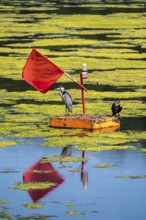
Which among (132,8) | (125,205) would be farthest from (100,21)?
(125,205)

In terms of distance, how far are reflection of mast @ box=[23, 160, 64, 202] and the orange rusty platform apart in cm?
310

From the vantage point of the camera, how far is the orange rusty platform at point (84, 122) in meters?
25.0

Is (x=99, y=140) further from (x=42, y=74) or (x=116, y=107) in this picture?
(x=42, y=74)

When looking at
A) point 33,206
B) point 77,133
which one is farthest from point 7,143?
point 33,206

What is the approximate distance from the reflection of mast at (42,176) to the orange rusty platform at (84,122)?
10.2 feet

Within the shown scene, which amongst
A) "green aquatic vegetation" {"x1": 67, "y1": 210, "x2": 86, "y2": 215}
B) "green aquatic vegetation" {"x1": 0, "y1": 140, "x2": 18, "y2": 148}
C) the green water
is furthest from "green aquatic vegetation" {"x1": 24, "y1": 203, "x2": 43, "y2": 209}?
"green aquatic vegetation" {"x1": 0, "y1": 140, "x2": 18, "y2": 148}

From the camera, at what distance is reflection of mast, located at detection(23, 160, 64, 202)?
19797 millimetres

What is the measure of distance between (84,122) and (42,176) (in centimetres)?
418

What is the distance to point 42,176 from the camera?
68.9 ft

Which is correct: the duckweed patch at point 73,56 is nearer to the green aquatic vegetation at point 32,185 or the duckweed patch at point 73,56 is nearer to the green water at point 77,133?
the green water at point 77,133

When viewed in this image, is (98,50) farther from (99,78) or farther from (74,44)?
(99,78)

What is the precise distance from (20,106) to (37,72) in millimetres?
2357

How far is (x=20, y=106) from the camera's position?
28.3 m

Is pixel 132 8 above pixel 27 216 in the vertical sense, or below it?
above
